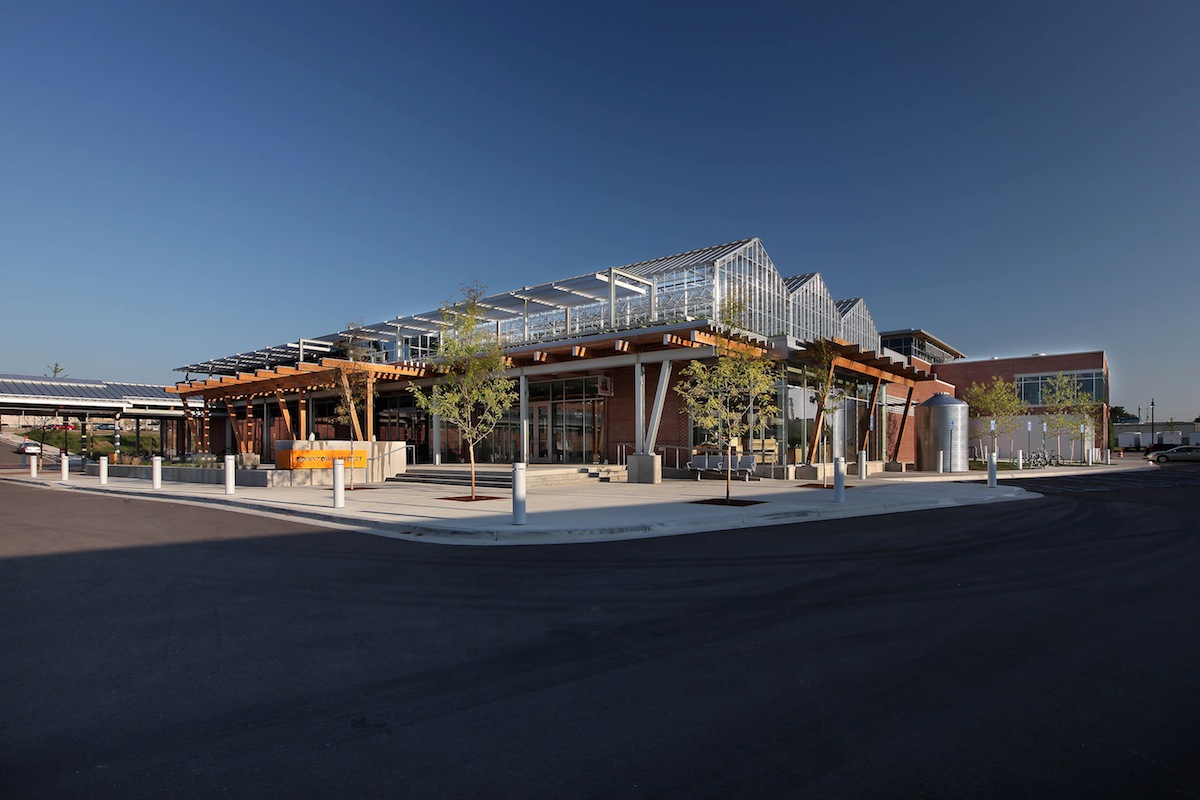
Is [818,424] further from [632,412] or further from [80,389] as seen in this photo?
[80,389]

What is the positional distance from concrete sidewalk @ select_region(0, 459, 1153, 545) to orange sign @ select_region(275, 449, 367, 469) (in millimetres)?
1621

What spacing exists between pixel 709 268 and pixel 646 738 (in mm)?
24164

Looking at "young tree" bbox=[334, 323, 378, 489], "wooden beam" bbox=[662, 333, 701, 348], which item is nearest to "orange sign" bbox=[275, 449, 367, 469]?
"young tree" bbox=[334, 323, 378, 489]

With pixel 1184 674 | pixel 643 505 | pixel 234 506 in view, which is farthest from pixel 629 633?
pixel 234 506

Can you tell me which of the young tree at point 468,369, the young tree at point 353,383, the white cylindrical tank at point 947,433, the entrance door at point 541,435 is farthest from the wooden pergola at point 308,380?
the white cylindrical tank at point 947,433

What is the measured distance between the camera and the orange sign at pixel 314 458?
23469mm

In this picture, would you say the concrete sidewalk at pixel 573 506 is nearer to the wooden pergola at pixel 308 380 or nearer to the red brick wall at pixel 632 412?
the red brick wall at pixel 632 412

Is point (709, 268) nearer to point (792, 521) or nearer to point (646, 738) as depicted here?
point (792, 521)

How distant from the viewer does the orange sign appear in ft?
77.0

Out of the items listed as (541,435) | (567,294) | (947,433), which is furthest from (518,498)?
(947,433)

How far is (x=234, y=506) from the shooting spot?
16.4 metres

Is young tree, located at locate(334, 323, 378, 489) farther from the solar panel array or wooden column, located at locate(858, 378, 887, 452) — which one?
wooden column, located at locate(858, 378, 887, 452)

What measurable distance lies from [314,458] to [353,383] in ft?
23.8

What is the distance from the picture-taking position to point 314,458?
23719 millimetres
